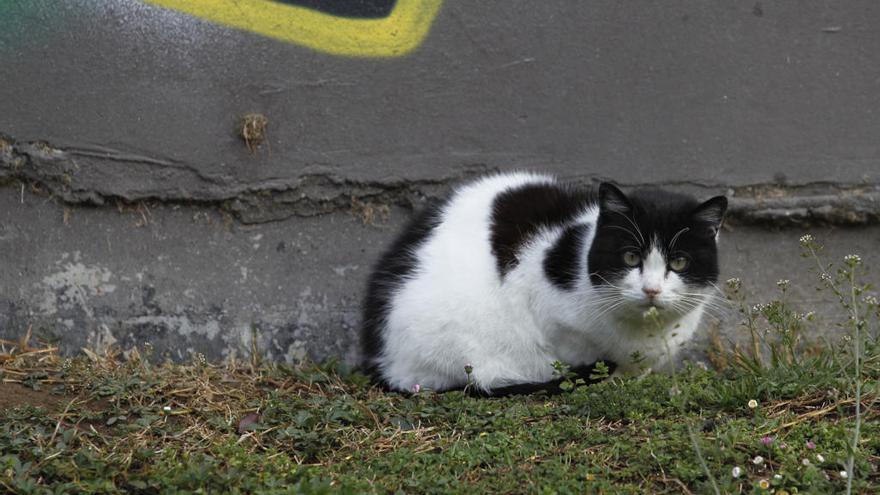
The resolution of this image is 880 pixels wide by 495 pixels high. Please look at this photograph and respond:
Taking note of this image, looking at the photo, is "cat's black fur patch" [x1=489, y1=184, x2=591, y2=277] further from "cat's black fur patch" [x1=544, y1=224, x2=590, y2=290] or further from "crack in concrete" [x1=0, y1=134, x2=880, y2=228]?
"crack in concrete" [x1=0, y1=134, x2=880, y2=228]

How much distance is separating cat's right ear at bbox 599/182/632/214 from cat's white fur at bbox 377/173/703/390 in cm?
23

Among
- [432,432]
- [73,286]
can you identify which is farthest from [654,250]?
[73,286]

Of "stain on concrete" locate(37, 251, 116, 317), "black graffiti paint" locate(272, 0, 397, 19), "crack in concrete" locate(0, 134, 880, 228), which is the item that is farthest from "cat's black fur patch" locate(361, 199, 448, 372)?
"stain on concrete" locate(37, 251, 116, 317)

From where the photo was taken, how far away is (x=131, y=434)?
116 inches

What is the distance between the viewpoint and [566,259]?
11.7ft

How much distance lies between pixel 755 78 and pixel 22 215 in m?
3.18

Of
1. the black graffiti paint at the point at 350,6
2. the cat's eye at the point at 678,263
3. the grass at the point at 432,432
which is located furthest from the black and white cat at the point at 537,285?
the black graffiti paint at the point at 350,6

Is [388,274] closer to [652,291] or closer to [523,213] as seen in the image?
[523,213]

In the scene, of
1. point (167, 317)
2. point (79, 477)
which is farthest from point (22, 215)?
point (79, 477)

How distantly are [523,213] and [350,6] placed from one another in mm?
1172

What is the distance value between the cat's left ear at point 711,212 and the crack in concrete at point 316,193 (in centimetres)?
88

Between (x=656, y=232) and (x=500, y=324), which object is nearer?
(x=656, y=232)

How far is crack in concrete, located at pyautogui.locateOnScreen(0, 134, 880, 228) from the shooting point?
155 inches

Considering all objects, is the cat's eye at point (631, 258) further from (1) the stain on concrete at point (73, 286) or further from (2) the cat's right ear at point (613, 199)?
(1) the stain on concrete at point (73, 286)
